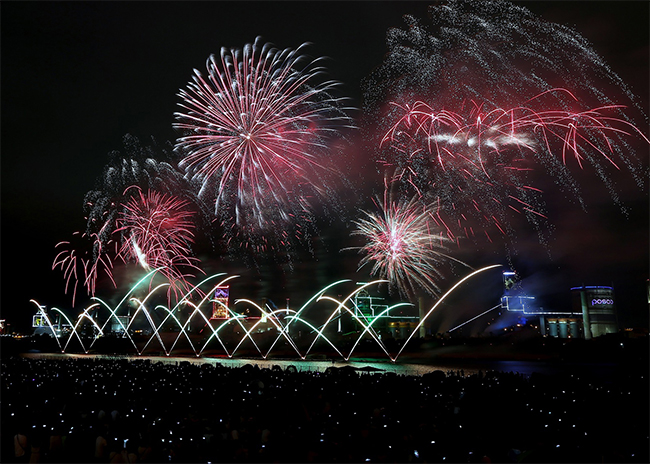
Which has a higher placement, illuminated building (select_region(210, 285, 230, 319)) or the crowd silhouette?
the crowd silhouette

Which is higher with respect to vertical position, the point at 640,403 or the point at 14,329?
the point at 640,403

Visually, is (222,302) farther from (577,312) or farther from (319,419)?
(319,419)

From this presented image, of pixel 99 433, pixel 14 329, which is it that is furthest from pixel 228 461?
pixel 14 329

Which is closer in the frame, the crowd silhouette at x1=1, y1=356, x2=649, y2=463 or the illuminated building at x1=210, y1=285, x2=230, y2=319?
the crowd silhouette at x1=1, y1=356, x2=649, y2=463

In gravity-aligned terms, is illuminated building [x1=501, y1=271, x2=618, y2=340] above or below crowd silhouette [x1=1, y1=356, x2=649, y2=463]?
below

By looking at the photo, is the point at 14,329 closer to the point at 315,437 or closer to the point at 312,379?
the point at 312,379

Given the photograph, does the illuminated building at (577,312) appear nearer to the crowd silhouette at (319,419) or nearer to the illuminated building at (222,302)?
the illuminated building at (222,302)

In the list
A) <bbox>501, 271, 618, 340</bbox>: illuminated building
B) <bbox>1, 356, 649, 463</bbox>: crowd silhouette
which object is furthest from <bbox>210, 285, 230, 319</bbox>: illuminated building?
<bbox>1, 356, 649, 463</bbox>: crowd silhouette

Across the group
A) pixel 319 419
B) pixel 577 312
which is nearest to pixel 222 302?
pixel 577 312

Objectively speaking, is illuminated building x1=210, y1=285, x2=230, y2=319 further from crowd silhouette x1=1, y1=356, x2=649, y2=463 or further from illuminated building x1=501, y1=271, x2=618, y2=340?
crowd silhouette x1=1, y1=356, x2=649, y2=463
